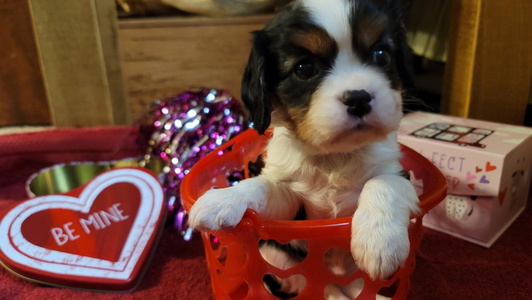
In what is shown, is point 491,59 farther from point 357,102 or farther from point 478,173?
point 357,102

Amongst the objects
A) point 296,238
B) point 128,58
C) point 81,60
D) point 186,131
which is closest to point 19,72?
point 81,60

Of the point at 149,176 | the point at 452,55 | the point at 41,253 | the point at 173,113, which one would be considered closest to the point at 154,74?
the point at 173,113

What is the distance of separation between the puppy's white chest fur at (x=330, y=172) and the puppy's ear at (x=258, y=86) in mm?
106

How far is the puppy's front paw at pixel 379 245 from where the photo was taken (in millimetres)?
848

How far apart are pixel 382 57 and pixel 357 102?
0.67 ft

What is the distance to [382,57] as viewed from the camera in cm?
106

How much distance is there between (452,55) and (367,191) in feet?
4.00

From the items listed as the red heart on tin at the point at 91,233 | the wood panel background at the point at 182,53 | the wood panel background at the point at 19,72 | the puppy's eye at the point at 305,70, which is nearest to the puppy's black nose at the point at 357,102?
the puppy's eye at the point at 305,70

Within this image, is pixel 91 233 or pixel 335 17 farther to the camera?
pixel 91 233

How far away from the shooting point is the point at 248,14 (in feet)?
7.42

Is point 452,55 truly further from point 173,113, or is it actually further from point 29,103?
point 29,103

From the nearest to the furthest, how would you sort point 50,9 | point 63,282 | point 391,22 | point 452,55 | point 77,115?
point 391,22 < point 63,282 < point 452,55 < point 50,9 < point 77,115

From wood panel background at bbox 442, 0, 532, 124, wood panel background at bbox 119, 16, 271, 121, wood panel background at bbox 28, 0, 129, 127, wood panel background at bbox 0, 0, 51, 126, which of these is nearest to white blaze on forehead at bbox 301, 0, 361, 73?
wood panel background at bbox 442, 0, 532, 124

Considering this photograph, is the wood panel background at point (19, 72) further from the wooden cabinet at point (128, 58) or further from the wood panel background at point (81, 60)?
the wood panel background at point (81, 60)
